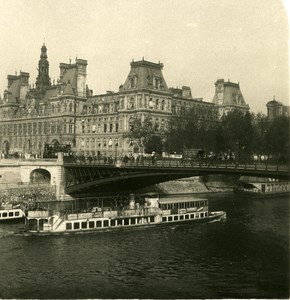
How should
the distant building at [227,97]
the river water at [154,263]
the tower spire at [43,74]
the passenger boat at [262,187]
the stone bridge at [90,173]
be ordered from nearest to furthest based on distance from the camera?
the river water at [154,263] < the stone bridge at [90,173] < the passenger boat at [262,187] < the distant building at [227,97] < the tower spire at [43,74]

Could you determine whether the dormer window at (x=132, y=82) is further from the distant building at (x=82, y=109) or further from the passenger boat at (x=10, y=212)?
the passenger boat at (x=10, y=212)

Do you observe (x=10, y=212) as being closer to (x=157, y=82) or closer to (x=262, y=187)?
(x=262, y=187)

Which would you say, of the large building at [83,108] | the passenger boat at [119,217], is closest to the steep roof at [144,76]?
the large building at [83,108]

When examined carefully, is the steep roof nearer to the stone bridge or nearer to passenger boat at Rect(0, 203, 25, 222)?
the stone bridge

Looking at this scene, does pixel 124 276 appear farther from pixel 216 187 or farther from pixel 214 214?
pixel 216 187

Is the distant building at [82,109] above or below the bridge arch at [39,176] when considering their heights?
above

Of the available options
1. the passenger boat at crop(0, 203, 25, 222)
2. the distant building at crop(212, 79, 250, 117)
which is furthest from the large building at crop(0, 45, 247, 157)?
the passenger boat at crop(0, 203, 25, 222)
